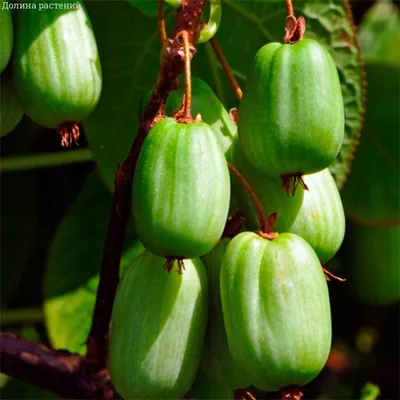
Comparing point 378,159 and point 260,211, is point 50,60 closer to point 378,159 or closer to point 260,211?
point 260,211

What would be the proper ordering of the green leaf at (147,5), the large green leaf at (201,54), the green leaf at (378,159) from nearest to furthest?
the green leaf at (147,5)
the large green leaf at (201,54)
the green leaf at (378,159)

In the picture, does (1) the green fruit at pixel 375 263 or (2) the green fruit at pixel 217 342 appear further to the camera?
(1) the green fruit at pixel 375 263

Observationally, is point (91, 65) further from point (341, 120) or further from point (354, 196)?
point (354, 196)

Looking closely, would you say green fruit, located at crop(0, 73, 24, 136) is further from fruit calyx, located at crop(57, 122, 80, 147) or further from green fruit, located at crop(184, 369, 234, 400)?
green fruit, located at crop(184, 369, 234, 400)

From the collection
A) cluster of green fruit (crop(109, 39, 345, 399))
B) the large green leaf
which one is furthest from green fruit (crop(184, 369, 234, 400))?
the large green leaf

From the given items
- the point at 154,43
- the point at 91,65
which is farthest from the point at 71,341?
the point at 91,65

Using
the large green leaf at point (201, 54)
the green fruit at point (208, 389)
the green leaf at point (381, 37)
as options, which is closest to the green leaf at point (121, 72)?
the large green leaf at point (201, 54)

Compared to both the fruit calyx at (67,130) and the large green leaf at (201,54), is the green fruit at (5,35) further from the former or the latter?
the large green leaf at (201,54)
